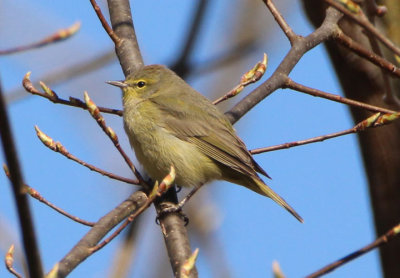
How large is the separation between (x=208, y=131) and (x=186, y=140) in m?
0.19

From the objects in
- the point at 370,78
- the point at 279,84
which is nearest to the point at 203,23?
the point at 279,84

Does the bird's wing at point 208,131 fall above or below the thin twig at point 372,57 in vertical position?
above

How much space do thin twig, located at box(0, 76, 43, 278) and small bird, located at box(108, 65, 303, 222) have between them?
119 inches

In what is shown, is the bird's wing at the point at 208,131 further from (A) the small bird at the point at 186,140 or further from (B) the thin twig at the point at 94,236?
(B) the thin twig at the point at 94,236

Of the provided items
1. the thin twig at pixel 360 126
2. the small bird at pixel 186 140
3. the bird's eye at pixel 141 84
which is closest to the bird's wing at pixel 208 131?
the small bird at pixel 186 140

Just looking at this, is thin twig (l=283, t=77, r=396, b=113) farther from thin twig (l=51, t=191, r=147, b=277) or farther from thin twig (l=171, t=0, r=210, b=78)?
thin twig (l=51, t=191, r=147, b=277)

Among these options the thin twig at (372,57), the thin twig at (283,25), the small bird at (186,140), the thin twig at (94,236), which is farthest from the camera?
the small bird at (186,140)

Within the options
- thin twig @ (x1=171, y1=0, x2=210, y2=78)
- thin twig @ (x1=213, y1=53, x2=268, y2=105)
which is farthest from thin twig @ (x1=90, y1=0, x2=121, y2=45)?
thin twig @ (x1=213, y1=53, x2=268, y2=105)

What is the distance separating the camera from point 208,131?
527 centimetres

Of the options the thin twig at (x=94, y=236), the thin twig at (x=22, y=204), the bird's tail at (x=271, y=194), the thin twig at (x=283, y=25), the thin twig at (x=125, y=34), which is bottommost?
the thin twig at (x=22, y=204)

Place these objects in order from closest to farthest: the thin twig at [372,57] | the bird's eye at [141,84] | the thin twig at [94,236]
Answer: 1. the thin twig at [94,236]
2. the thin twig at [372,57]
3. the bird's eye at [141,84]

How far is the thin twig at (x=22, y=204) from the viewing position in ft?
5.90

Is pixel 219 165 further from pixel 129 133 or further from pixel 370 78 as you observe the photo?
pixel 370 78

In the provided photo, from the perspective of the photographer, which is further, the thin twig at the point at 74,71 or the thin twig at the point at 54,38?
the thin twig at the point at 74,71
